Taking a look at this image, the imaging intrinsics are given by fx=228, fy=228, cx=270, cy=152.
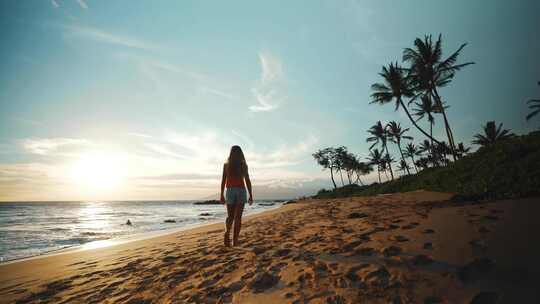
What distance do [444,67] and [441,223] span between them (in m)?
19.5

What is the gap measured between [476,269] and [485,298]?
0.48 meters

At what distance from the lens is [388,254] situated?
278 cm

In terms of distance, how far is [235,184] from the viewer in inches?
179

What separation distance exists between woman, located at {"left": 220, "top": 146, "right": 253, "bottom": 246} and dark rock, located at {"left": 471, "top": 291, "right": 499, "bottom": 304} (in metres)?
3.42

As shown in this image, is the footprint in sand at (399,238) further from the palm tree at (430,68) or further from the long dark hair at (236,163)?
the palm tree at (430,68)

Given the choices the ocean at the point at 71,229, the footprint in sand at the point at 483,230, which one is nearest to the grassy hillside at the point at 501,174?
the footprint in sand at the point at 483,230

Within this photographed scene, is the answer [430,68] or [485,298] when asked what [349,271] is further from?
[430,68]

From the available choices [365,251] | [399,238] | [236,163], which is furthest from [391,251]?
[236,163]

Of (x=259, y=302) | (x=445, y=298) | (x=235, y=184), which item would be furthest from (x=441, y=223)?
(x=235, y=184)

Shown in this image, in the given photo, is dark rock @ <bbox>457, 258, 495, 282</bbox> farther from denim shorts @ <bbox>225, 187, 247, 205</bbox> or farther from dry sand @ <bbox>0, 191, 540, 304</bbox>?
denim shorts @ <bbox>225, 187, 247, 205</bbox>

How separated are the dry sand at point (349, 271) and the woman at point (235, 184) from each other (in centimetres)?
62

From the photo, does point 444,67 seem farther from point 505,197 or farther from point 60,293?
point 60,293

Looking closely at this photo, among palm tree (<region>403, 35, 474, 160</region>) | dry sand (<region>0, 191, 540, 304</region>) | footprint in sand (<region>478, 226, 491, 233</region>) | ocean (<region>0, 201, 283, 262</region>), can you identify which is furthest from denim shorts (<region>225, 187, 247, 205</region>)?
palm tree (<region>403, 35, 474, 160</region>)

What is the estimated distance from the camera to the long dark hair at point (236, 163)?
4.61 m
